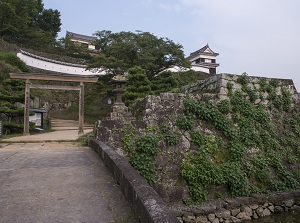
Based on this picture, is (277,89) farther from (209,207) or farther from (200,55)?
(200,55)

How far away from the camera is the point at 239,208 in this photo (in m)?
6.13

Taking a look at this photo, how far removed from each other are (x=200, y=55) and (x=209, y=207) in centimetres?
4217

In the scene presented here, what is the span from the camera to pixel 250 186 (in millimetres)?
6645

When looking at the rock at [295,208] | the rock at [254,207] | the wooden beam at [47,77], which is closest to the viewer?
the rock at [254,207]

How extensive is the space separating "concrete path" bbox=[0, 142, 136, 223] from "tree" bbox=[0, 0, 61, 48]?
98.2 feet

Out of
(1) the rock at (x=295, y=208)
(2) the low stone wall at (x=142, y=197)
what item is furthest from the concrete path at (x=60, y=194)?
(1) the rock at (x=295, y=208)

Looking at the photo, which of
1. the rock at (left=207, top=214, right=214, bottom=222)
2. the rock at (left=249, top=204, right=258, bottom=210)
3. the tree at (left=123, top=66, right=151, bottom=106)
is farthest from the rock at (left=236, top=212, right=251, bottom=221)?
the tree at (left=123, top=66, right=151, bottom=106)

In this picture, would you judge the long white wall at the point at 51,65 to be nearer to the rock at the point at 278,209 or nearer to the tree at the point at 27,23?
the tree at the point at 27,23

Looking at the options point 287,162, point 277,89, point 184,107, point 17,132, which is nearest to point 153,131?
point 184,107

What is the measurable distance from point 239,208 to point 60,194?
4505 mm

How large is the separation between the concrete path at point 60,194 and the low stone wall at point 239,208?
7.86ft

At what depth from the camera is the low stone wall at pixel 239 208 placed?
19.1ft

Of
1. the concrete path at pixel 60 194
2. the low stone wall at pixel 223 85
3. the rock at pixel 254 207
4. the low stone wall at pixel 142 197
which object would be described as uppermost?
the low stone wall at pixel 223 85

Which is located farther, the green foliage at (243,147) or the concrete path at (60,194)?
the green foliage at (243,147)
